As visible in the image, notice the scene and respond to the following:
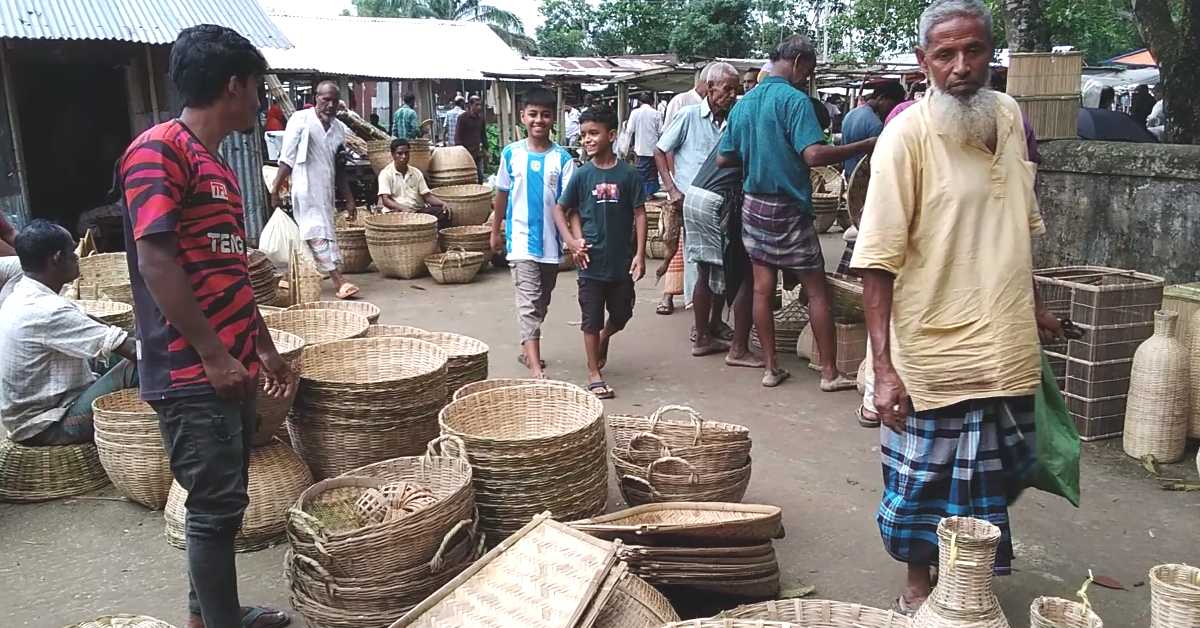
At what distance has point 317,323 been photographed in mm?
5301

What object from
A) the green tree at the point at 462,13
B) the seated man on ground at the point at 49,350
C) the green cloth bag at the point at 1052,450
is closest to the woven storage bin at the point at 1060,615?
the green cloth bag at the point at 1052,450

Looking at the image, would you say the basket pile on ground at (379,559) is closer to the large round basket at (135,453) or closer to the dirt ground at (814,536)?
the dirt ground at (814,536)

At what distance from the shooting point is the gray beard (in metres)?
2.76

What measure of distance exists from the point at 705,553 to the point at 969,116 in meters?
1.55

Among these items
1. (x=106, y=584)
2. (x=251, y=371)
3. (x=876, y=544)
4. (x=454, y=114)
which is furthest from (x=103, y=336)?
(x=454, y=114)

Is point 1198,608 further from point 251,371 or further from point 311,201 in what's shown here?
point 311,201

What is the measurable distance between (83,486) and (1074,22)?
24.5 meters

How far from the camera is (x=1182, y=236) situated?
533 cm

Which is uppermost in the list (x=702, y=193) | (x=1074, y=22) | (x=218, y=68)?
(x=1074, y=22)

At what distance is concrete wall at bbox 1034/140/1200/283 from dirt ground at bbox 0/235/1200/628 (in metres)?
1.31

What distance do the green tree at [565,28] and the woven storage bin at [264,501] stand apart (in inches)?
1378

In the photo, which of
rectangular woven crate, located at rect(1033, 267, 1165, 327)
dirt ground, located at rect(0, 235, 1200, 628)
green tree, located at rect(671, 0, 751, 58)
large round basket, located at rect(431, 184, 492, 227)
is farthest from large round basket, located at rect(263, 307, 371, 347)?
green tree, located at rect(671, 0, 751, 58)

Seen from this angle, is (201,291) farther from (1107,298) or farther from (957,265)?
(1107,298)

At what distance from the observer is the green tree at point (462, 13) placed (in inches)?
1628
